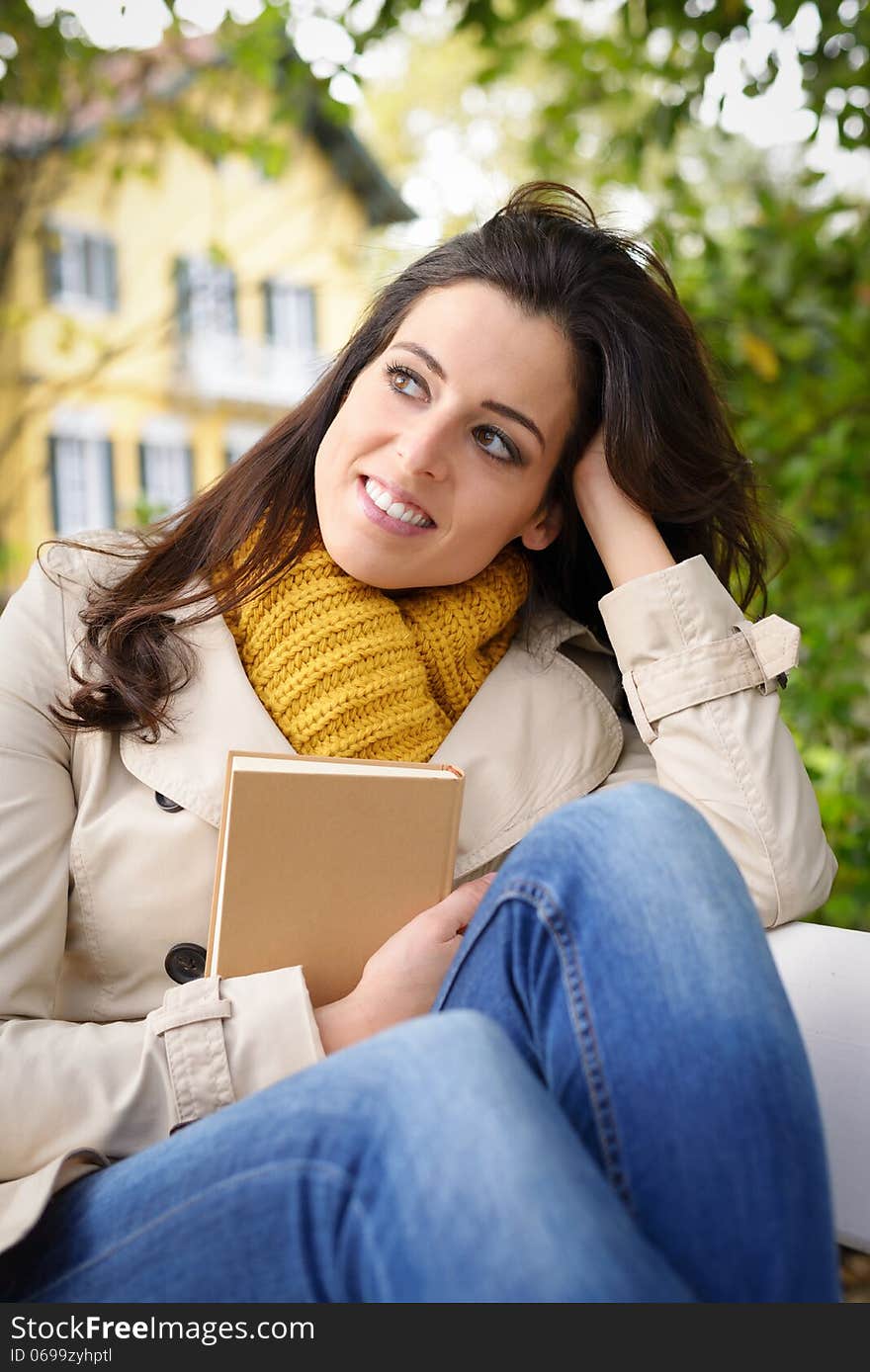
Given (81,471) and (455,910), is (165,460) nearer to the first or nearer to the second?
(81,471)

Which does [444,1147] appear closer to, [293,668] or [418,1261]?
[418,1261]

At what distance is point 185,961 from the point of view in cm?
158

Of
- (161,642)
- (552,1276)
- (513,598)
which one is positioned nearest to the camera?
(552,1276)

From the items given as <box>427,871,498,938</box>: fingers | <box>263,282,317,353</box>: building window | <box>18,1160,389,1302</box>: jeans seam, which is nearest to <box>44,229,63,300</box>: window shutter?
<box>263,282,317,353</box>: building window

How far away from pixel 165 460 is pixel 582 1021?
57.1 feet

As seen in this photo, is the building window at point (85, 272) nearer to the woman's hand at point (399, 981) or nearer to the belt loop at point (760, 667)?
the belt loop at point (760, 667)

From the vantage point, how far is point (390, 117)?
58.3 ft

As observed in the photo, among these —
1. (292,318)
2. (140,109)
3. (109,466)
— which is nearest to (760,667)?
(140,109)

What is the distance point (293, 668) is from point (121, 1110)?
66 centimetres

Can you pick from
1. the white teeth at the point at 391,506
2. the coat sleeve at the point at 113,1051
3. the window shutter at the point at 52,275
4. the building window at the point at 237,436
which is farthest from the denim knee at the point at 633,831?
the building window at the point at 237,436

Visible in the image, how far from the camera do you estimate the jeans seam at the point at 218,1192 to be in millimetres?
1025

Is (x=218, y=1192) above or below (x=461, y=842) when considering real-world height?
below

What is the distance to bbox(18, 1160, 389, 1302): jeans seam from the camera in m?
1.03

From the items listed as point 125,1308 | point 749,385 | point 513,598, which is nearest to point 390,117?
point 749,385
